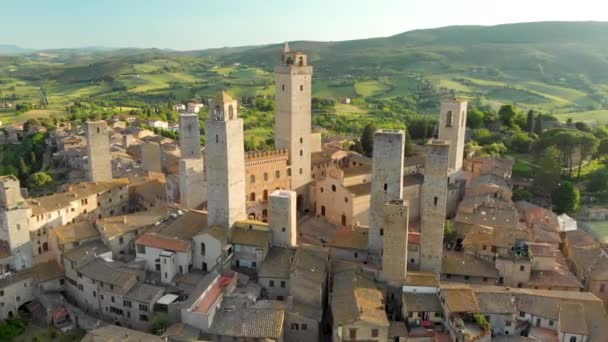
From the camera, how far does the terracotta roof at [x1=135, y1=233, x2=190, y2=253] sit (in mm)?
30219

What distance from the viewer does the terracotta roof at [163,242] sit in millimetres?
30219

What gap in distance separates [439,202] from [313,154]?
61.1 feet

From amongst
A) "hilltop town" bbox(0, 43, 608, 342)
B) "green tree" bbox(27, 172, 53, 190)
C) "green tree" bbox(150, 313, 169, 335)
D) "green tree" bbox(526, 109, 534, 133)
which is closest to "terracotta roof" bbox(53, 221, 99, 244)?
"hilltop town" bbox(0, 43, 608, 342)

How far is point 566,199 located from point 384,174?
20.7m

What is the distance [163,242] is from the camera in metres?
30.7

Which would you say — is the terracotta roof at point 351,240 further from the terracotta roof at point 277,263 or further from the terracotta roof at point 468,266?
the terracotta roof at point 468,266

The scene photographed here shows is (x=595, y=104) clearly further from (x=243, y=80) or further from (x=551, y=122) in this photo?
(x=243, y=80)

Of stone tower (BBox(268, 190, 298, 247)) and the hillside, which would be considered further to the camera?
the hillside

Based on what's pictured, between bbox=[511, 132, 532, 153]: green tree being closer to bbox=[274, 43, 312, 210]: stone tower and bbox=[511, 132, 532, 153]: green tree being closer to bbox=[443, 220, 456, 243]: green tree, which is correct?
bbox=[443, 220, 456, 243]: green tree

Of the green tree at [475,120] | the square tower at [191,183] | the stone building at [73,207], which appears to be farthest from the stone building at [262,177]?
the green tree at [475,120]

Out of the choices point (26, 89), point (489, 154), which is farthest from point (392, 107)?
point (26, 89)

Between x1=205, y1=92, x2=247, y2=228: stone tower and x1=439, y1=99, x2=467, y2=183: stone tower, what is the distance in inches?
738

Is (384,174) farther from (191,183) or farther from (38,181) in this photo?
(38,181)

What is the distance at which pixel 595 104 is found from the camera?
4505 inches
